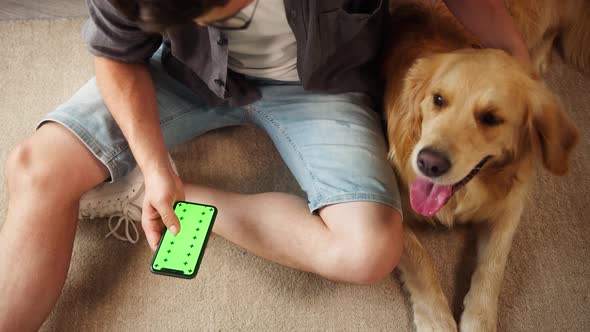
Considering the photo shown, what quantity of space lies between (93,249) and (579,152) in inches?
54.1

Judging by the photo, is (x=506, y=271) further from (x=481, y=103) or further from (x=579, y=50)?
(x=579, y=50)

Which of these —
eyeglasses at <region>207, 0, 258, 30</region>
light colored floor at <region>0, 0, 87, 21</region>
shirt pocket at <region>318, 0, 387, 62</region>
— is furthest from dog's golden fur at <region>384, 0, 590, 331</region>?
light colored floor at <region>0, 0, 87, 21</region>

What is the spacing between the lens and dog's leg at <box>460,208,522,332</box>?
Result: 1.16 meters

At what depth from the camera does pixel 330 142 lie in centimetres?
115

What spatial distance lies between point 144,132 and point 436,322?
768 millimetres

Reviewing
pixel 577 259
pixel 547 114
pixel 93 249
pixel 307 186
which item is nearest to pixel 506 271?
pixel 577 259

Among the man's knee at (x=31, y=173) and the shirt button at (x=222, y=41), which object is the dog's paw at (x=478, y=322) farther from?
the man's knee at (x=31, y=173)

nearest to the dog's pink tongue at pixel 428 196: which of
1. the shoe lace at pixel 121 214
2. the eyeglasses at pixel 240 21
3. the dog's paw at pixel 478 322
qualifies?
the dog's paw at pixel 478 322

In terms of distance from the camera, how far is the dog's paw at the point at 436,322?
1.15 m

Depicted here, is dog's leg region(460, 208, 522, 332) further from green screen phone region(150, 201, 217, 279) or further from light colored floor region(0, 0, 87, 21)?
light colored floor region(0, 0, 87, 21)

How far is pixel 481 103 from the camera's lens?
967 millimetres

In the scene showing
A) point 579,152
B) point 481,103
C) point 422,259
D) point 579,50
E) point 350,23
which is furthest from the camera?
point 579,50

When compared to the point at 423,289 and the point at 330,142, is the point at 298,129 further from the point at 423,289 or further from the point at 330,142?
the point at 423,289

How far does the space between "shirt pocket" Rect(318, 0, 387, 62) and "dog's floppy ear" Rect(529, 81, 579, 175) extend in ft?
1.24
